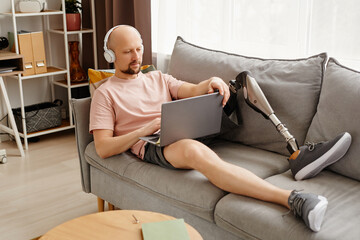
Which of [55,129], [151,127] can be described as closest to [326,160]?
[151,127]

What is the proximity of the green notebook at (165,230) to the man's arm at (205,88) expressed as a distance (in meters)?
0.83

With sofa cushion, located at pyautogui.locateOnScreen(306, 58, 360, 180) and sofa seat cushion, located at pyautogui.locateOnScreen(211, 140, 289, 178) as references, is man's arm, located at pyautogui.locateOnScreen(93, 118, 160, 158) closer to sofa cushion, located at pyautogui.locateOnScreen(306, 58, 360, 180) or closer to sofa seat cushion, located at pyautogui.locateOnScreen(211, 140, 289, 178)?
sofa seat cushion, located at pyautogui.locateOnScreen(211, 140, 289, 178)

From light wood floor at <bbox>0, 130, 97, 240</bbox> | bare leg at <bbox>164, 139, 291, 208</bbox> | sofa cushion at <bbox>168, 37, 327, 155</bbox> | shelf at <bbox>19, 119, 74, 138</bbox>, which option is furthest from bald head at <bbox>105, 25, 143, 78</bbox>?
shelf at <bbox>19, 119, 74, 138</bbox>

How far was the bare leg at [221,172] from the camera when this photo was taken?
184cm

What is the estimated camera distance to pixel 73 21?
395 centimetres

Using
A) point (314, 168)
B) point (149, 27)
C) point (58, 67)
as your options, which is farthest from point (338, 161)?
point (58, 67)

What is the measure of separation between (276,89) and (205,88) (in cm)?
36

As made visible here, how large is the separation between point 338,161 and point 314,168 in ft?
0.40

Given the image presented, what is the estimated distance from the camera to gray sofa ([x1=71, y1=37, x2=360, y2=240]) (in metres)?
1.77

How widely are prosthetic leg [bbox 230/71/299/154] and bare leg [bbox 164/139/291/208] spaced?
338 mm

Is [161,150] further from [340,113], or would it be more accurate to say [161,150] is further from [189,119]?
[340,113]

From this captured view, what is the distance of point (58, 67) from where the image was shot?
13.8 ft

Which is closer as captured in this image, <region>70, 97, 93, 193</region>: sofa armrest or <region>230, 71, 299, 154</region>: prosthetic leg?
<region>230, 71, 299, 154</region>: prosthetic leg

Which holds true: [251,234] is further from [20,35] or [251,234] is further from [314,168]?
[20,35]
